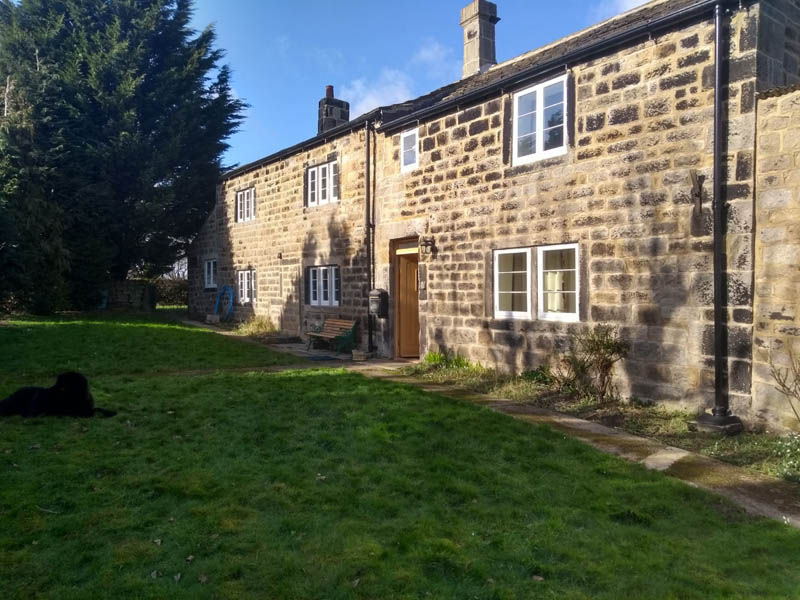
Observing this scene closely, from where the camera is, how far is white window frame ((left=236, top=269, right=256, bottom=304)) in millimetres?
21016

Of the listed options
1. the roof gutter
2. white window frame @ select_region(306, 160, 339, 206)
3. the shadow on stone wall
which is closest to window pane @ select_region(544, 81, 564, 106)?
the roof gutter

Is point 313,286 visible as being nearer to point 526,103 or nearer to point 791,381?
point 526,103

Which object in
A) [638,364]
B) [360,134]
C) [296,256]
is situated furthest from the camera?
[296,256]

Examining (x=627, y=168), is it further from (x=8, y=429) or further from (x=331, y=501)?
(x=8, y=429)

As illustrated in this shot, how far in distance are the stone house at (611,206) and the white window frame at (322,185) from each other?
76cm

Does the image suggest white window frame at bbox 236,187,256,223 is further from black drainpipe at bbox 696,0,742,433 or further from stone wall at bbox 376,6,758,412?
black drainpipe at bbox 696,0,742,433

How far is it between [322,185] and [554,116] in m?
8.67

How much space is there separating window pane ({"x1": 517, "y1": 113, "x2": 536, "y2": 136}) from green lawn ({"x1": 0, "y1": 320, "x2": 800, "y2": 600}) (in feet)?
17.2

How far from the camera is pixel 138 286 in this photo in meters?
26.6

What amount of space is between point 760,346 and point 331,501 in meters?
5.47

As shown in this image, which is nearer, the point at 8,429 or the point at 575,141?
the point at 8,429

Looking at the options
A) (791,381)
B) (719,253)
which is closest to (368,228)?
(719,253)

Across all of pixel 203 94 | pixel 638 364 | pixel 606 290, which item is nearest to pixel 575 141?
pixel 606 290

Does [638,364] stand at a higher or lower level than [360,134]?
lower
